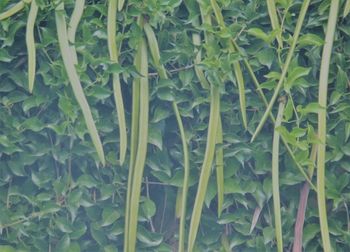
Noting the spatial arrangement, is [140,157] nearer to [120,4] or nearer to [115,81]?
[115,81]

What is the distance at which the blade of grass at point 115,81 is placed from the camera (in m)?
0.89

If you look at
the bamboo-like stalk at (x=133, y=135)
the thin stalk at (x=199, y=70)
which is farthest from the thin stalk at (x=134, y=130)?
the thin stalk at (x=199, y=70)

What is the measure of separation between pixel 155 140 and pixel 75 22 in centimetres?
26

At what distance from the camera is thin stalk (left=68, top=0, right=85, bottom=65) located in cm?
91

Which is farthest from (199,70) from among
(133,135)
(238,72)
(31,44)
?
(31,44)

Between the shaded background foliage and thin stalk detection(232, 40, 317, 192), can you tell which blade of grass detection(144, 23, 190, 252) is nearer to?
the shaded background foliage

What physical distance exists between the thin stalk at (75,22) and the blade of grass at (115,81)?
5 centimetres

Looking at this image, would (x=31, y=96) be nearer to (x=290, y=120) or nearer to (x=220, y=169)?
(x=220, y=169)

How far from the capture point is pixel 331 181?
3.11ft

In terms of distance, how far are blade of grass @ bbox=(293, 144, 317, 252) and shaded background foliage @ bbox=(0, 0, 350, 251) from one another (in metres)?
0.02

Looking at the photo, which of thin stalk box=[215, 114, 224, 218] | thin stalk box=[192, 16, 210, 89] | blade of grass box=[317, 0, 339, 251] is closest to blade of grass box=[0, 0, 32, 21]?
thin stalk box=[192, 16, 210, 89]

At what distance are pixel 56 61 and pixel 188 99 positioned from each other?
0.26 metres

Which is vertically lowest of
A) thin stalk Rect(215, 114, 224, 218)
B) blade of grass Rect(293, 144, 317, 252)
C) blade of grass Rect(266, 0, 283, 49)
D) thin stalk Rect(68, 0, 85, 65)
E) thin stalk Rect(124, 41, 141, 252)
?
blade of grass Rect(293, 144, 317, 252)

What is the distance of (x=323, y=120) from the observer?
0.92m
